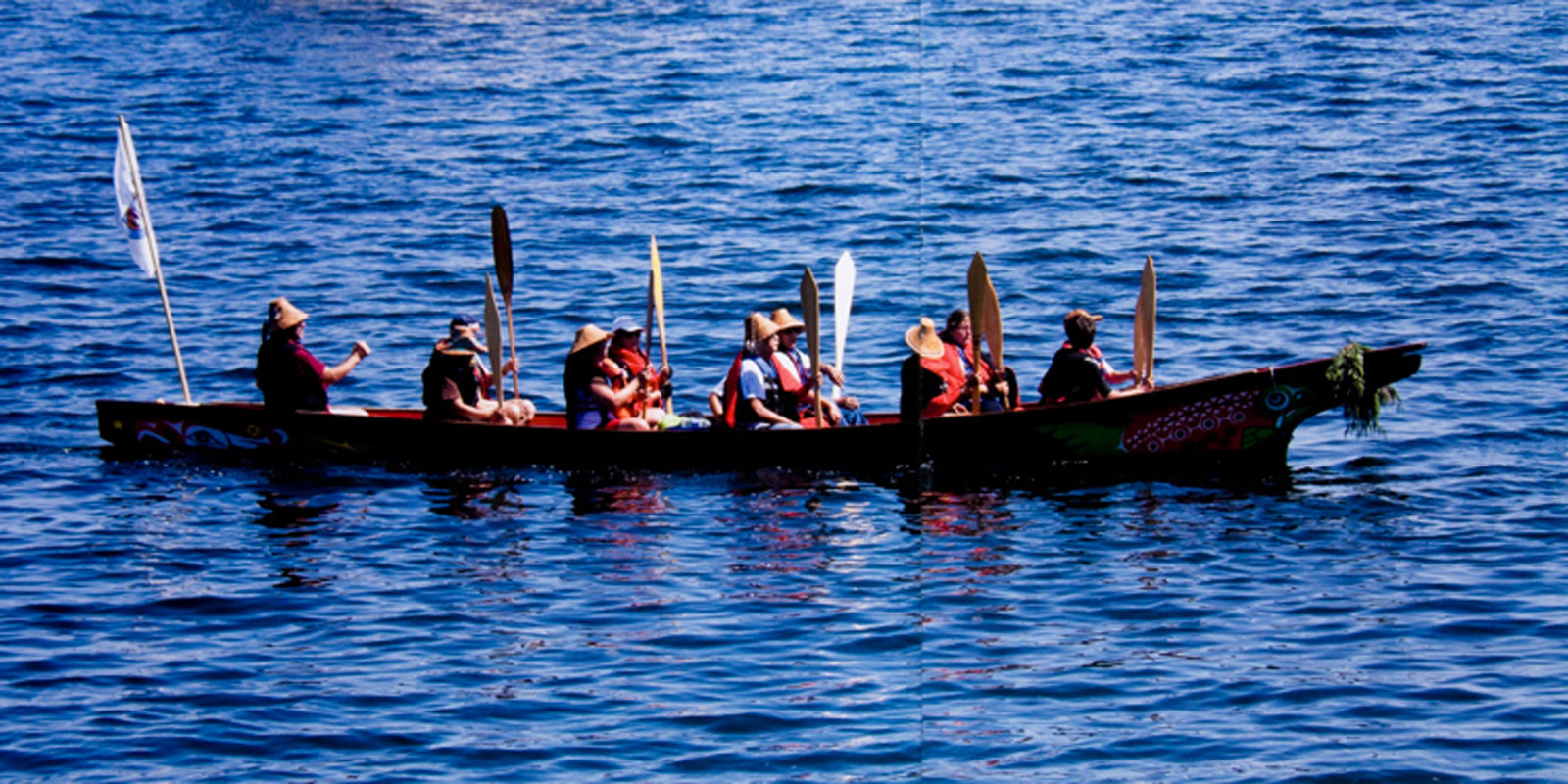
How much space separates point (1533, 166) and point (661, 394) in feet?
49.8

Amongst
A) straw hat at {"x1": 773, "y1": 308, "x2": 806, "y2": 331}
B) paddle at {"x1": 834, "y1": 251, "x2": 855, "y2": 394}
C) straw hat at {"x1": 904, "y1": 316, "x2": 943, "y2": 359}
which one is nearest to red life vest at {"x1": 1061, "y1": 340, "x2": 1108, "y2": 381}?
straw hat at {"x1": 904, "y1": 316, "x2": 943, "y2": 359}

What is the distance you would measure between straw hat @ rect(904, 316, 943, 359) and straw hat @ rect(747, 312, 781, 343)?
1.06 m

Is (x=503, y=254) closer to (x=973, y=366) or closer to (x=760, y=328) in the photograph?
(x=760, y=328)

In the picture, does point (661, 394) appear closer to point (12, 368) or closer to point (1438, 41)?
point (12, 368)

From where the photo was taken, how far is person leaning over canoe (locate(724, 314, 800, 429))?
14852mm

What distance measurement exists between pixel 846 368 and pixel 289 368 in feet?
20.1

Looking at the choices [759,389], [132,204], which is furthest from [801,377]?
[132,204]

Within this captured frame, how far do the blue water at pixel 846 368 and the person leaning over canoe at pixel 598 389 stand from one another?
58cm

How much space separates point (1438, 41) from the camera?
32.5 metres

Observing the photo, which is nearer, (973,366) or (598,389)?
(973,366)

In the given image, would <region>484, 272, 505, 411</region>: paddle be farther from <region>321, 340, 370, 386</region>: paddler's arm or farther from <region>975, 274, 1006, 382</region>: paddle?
<region>975, 274, 1006, 382</region>: paddle


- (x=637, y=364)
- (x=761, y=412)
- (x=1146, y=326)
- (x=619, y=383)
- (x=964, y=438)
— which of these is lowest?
(x=964, y=438)

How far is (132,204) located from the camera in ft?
54.4

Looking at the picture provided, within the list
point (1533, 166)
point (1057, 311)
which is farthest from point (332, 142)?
point (1533, 166)
